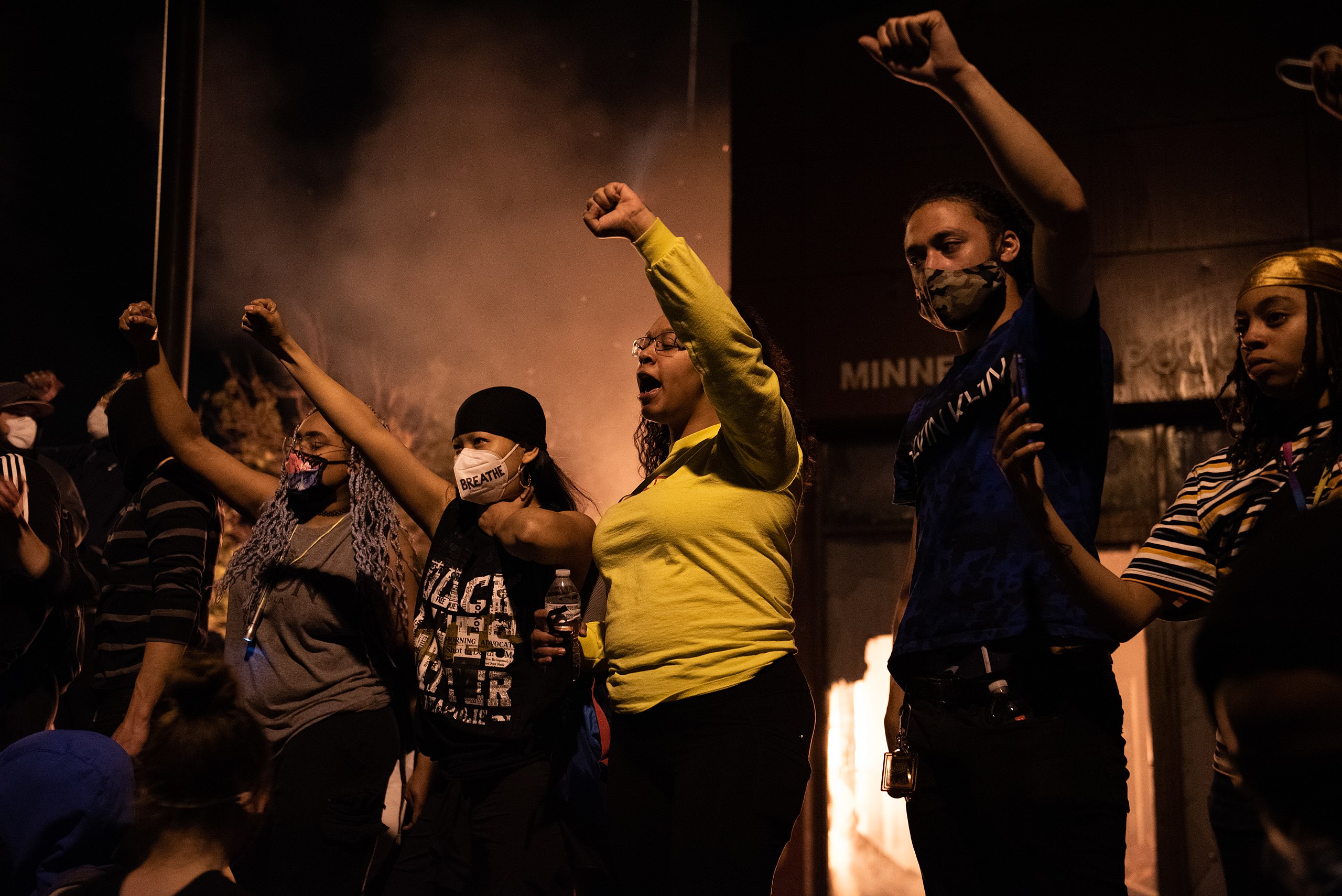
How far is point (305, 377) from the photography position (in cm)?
366

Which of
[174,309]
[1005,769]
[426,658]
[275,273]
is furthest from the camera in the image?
[275,273]

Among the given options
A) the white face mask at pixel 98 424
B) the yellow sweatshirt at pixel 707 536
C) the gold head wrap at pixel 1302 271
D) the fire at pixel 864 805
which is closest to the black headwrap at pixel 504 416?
the yellow sweatshirt at pixel 707 536

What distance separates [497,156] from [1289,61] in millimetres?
5711

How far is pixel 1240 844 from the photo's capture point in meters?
2.27

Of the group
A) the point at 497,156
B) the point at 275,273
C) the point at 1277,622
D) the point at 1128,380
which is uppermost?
the point at 497,156

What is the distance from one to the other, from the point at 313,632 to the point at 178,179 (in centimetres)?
377

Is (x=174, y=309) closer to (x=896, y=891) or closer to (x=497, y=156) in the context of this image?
(x=497, y=156)

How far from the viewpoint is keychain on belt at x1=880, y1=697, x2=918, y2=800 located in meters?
2.27

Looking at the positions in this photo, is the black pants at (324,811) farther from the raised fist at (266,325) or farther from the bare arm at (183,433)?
the raised fist at (266,325)

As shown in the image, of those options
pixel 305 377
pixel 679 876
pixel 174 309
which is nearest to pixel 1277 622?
pixel 679 876

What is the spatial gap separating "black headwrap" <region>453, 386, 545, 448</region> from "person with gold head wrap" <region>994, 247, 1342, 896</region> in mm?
1781

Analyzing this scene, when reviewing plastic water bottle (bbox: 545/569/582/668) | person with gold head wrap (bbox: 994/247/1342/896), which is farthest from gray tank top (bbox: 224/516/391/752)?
person with gold head wrap (bbox: 994/247/1342/896)

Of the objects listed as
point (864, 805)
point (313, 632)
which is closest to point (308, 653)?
point (313, 632)

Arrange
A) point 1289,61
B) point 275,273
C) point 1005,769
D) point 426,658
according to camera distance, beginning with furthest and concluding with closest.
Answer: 1. point 275,273
2. point 1289,61
3. point 426,658
4. point 1005,769
